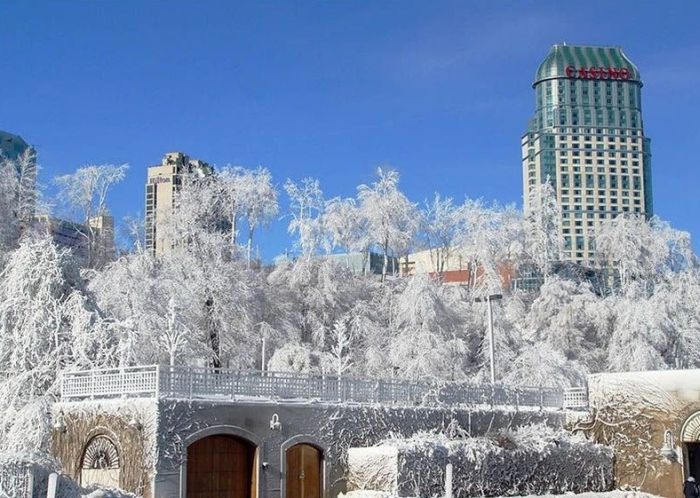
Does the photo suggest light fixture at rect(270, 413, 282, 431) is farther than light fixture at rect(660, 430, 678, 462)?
No

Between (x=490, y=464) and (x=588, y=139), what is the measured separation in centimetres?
15630

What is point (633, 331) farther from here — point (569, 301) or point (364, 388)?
point (364, 388)

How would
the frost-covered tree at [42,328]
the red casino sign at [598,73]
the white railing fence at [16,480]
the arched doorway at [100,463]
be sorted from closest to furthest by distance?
the white railing fence at [16,480] < the arched doorway at [100,463] < the frost-covered tree at [42,328] < the red casino sign at [598,73]

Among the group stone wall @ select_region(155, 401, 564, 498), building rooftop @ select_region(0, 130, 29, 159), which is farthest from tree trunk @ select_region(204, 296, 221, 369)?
building rooftop @ select_region(0, 130, 29, 159)

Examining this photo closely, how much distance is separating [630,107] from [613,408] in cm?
15840

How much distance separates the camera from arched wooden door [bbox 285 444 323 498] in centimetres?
2516

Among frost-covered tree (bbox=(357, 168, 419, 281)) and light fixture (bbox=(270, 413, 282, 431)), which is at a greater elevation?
frost-covered tree (bbox=(357, 168, 419, 281))

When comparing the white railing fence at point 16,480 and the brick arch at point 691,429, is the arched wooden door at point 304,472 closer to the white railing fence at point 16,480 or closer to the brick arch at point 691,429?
the white railing fence at point 16,480

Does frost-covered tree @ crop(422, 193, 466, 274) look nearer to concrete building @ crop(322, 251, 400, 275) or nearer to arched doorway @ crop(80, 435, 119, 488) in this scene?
concrete building @ crop(322, 251, 400, 275)

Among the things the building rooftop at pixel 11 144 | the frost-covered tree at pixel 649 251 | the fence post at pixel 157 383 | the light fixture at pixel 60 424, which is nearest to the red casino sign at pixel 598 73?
the building rooftop at pixel 11 144

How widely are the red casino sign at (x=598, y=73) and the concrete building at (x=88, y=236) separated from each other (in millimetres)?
146714

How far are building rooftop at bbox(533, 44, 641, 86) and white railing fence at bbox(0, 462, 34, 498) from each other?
173464mm

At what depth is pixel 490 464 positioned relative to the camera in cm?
2741

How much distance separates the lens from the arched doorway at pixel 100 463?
23203mm
